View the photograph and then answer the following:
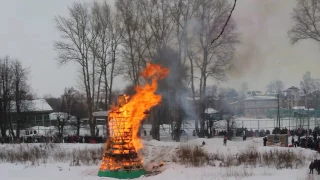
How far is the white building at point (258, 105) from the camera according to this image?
1991 inches

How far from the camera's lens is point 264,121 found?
52.9 meters

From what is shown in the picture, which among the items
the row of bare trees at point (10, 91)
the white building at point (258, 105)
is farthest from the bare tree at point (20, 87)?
the white building at point (258, 105)

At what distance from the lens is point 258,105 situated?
2063 inches

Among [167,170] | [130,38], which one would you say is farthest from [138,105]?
[130,38]

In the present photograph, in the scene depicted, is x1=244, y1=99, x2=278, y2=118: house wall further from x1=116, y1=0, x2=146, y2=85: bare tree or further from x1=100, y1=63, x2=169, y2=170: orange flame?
x1=100, y1=63, x2=169, y2=170: orange flame

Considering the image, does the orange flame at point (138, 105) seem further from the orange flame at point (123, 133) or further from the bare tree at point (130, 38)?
the bare tree at point (130, 38)

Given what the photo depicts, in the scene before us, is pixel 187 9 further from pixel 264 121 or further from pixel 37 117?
pixel 37 117

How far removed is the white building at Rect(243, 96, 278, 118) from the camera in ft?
166

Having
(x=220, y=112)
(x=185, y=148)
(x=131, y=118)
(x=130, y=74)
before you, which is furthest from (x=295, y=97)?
(x=131, y=118)

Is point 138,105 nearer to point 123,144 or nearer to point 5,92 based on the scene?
point 123,144

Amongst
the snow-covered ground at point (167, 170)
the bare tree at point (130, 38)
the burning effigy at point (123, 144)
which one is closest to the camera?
the snow-covered ground at point (167, 170)

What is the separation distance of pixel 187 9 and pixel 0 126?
28701 millimetres

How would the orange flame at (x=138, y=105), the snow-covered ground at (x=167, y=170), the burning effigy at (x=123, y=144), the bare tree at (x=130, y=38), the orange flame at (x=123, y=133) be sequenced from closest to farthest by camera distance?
the snow-covered ground at (x=167, y=170) → the burning effigy at (x=123, y=144) → the orange flame at (x=123, y=133) → the orange flame at (x=138, y=105) → the bare tree at (x=130, y=38)

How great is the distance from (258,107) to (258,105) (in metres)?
0.58
